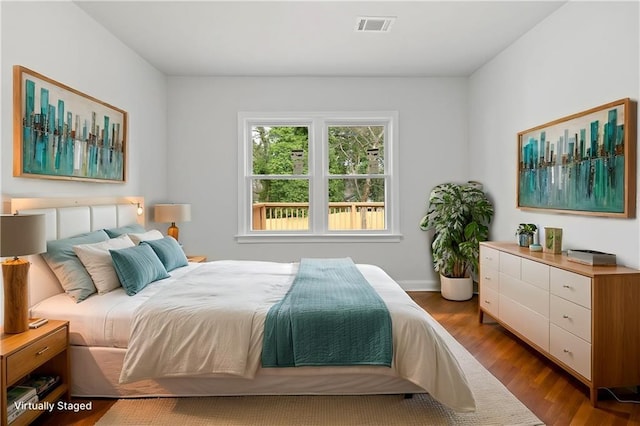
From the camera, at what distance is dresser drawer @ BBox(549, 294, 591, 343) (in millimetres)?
2531

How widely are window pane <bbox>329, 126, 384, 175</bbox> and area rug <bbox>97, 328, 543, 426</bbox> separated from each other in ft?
10.9

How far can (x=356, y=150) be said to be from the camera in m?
5.41

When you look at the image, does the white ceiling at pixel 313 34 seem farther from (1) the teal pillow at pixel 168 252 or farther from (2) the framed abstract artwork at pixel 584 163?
(1) the teal pillow at pixel 168 252

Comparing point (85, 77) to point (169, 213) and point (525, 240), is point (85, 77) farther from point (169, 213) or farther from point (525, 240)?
point (525, 240)

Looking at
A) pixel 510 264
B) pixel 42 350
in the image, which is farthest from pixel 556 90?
pixel 42 350

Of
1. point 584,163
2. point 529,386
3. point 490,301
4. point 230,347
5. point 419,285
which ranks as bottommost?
point 529,386

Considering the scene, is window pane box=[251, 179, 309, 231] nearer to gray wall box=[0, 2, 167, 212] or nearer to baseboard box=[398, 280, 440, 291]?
gray wall box=[0, 2, 167, 212]

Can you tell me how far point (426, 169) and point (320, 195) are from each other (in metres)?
1.38

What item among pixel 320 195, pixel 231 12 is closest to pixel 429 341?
pixel 231 12

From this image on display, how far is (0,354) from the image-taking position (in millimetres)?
1951

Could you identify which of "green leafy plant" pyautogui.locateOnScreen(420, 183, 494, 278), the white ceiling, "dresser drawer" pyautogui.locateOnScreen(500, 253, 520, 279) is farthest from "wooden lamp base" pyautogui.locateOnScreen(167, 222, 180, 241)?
"dresser drawer" pyautogui.locateOnScreen(500, 253, 520, 279)

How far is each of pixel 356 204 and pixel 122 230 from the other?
284 cm

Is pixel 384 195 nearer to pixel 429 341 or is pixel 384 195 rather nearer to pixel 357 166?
pixel 357 166

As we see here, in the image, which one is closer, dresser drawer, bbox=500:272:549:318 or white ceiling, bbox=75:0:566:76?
dresser drawer, bbox=500:272:549:318
